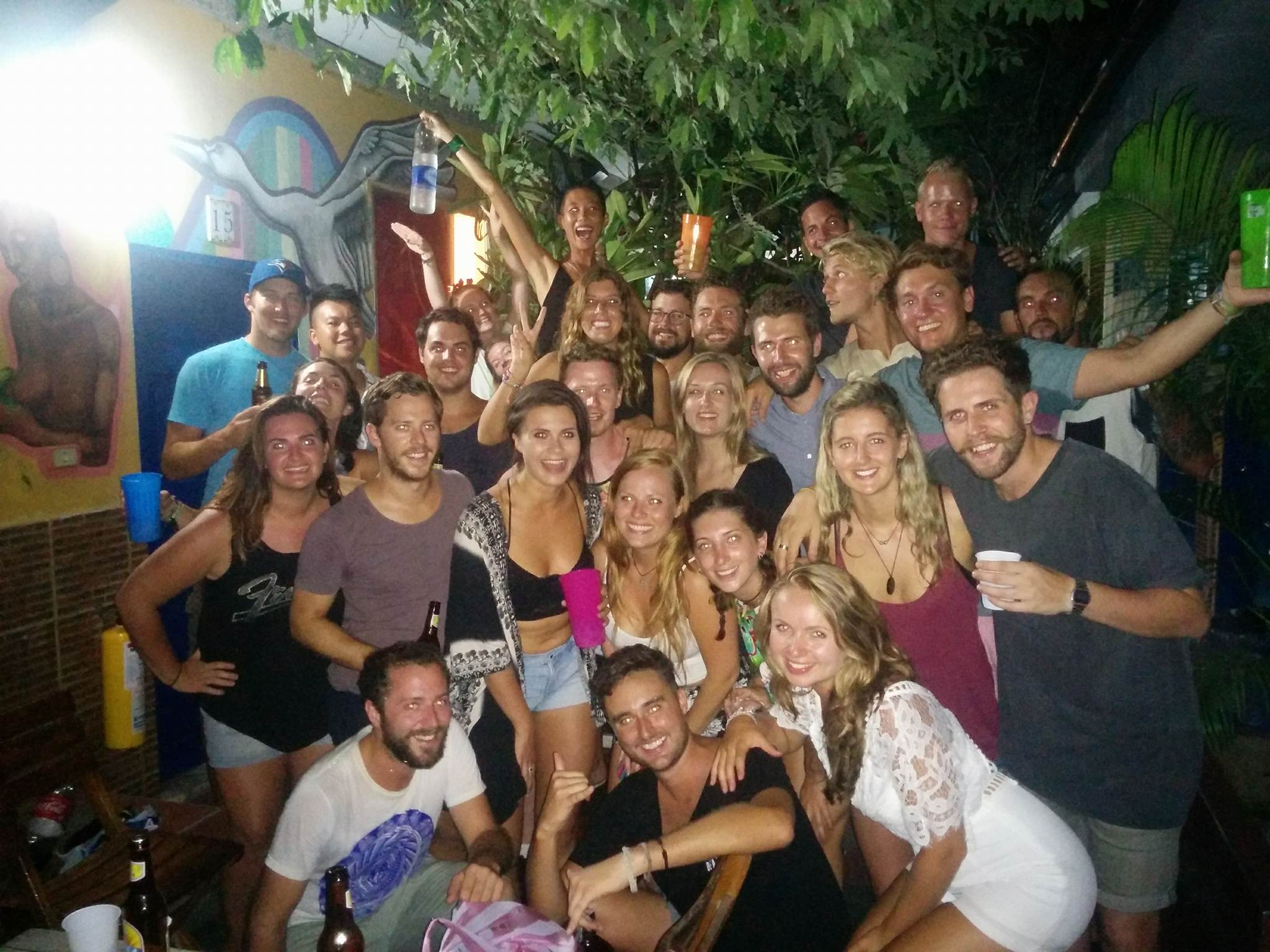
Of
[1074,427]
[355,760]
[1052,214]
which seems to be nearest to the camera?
[355,760]

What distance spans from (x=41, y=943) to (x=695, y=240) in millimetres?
3547

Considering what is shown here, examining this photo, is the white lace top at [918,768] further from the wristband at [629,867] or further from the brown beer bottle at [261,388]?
the brown beer bottle at [261,388]

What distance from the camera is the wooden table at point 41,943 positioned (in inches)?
78.8

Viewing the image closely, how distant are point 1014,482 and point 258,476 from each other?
241 centimetres

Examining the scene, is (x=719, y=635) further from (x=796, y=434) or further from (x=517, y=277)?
(x=517, y=277)

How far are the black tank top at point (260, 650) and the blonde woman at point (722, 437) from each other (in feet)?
4.94

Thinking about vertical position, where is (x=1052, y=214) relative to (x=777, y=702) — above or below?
above

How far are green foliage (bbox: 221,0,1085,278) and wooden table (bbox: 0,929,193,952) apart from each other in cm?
299

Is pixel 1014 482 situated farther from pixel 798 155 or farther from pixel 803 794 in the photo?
pixel 798 155

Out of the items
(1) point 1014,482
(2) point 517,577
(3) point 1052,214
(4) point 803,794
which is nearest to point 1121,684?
(1) point 1014,482

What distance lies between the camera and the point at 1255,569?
13.0 feet

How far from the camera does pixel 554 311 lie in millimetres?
4480

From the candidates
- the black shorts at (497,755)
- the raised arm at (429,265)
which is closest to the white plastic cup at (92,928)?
the black shorts at (497,755)

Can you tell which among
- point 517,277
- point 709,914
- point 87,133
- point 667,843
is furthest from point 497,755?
point 87,133
